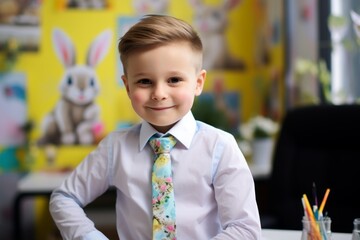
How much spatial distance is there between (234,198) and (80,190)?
357mm

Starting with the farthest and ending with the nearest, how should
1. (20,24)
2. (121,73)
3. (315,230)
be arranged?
1. (121,73)
2. (20,24)
3. (315,230)

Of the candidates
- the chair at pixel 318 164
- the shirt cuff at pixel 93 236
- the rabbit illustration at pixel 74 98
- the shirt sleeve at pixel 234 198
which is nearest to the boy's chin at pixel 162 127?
the shirt sleeve at pixel 234 198

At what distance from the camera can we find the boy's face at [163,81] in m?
1.10

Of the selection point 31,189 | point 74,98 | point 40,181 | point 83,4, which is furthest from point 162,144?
point 83,4

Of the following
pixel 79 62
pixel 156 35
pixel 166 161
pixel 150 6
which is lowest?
pixel 166 161

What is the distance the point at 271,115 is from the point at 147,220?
2172 mm

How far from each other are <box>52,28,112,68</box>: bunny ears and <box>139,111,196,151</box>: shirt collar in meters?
1.98

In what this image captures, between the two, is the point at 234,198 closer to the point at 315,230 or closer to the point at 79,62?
the point at 315,230

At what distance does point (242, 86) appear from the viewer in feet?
11.0

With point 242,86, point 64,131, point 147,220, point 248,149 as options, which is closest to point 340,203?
point 248,149

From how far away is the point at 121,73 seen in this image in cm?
316

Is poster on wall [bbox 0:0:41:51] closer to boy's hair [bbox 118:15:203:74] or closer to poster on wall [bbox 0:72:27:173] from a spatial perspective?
poster on wall [bbox 0:72:27:173]

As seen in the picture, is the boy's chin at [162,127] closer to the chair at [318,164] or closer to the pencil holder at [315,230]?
the pencil holder at [315,230]

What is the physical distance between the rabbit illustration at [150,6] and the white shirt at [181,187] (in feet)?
6.67
